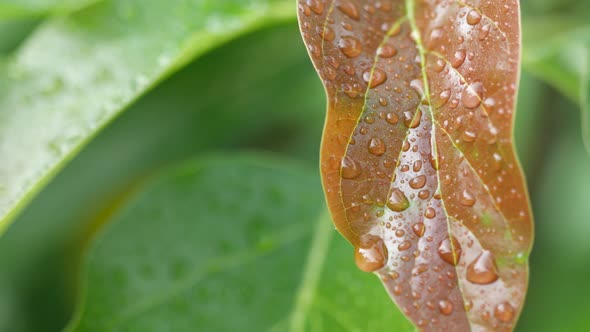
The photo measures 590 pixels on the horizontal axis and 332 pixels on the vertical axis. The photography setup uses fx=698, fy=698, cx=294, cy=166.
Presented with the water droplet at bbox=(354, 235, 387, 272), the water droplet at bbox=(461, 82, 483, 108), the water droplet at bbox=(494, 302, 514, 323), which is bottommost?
the water droplet at bbox=(494, 302, 514, 323)

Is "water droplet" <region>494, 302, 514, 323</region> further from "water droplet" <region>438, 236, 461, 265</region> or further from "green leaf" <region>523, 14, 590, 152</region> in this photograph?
"green leaf" <region>523, 14, 590, 152</region>

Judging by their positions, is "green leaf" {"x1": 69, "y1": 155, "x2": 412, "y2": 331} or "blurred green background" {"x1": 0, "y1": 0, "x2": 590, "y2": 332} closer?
"green leaf" {"x1": 69, "y1": 155, "x2": 412, "y2": 331}

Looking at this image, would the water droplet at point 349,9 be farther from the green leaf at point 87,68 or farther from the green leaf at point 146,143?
the green leaf at point 146,143

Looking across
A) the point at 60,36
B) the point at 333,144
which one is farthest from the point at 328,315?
the point at 60,36

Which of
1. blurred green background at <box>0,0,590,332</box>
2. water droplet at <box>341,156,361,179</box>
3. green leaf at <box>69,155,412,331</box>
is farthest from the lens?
blurred green background at <box>0,0,590,332</box>

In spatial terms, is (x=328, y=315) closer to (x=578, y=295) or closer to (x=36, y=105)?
(x=36, y=105)

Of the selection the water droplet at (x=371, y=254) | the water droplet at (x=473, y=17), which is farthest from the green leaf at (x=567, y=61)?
the water droplet at (x=371, y=254)

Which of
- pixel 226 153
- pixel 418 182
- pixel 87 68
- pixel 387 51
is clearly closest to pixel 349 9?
pixel 387 51

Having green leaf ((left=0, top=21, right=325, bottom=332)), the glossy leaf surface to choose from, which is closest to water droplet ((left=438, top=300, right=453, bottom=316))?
the glossy leaf surface
